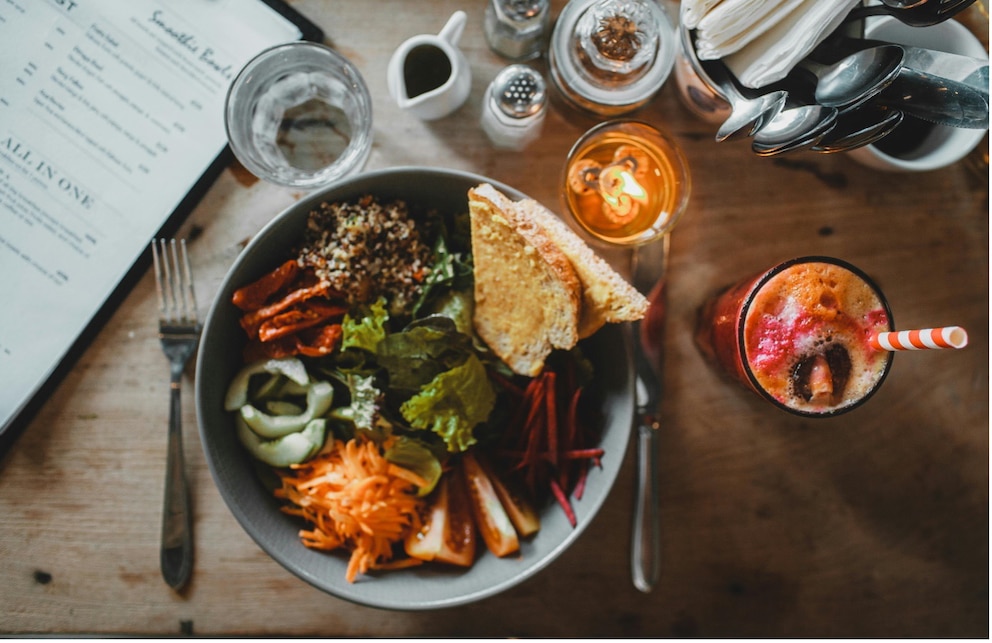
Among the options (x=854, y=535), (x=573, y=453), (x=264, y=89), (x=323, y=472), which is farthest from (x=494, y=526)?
(x=264, y=89)

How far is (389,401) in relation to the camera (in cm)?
113

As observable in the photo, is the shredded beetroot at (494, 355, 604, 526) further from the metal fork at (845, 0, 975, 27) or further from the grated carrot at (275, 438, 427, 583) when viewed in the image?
the metal fork at (845, 0, 975, 27)

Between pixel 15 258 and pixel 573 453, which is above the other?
pixel 15 258

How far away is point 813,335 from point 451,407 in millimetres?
567

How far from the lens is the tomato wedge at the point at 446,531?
1.08 metres

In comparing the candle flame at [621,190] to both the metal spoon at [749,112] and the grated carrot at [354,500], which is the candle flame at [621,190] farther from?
the grated carrot at [354,500]

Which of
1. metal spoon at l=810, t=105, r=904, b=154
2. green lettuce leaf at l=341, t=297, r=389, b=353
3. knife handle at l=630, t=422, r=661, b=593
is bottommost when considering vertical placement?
knife handle at l=630, t=422, r=661, b=593

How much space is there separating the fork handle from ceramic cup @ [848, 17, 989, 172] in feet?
4.29

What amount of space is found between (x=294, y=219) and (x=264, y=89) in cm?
28

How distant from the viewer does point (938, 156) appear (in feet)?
3.88

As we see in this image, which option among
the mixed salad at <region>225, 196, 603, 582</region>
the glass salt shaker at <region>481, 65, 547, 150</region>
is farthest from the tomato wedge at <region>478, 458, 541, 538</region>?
the glass salt shaker at <region>481, 65, 547, 150</region>

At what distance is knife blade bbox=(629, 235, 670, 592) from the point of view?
3.97 feet

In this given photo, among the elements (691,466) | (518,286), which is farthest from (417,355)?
(691,466)

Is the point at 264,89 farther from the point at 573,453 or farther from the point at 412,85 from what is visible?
the point at 573,453
